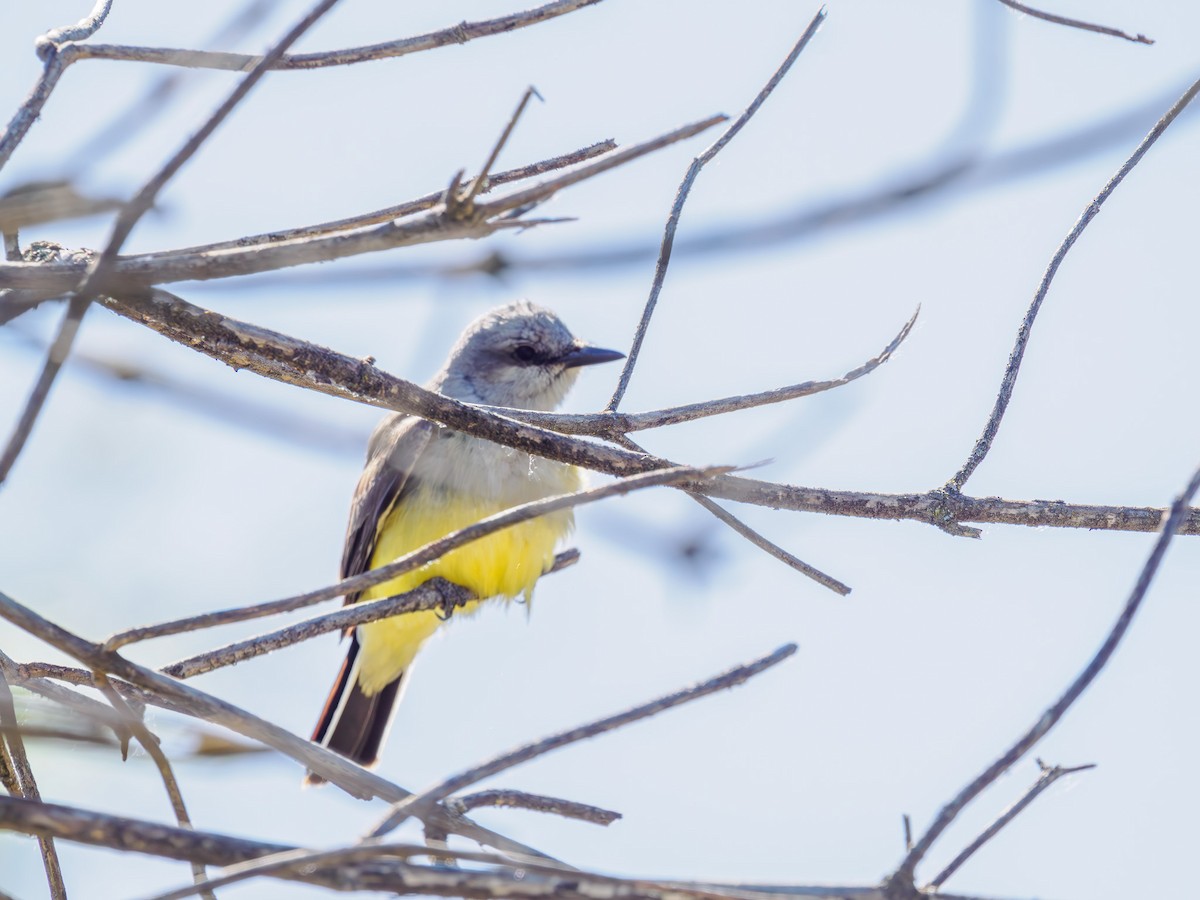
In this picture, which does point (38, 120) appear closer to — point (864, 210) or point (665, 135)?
point (665, 135)

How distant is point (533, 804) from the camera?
2117 millimetres

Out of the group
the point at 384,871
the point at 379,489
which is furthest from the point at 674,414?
the point at 379,489

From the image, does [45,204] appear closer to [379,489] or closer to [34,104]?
[34,104]

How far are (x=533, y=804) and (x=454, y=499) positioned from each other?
3495 mm

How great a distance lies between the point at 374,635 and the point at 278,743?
4674 millimetres

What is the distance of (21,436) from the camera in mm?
1521

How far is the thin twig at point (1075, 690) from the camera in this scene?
5.01 ft

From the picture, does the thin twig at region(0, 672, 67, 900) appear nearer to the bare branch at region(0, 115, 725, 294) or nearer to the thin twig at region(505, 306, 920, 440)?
the bare branch at region(0, 115, 725, 294)

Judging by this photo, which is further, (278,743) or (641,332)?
(641,332)

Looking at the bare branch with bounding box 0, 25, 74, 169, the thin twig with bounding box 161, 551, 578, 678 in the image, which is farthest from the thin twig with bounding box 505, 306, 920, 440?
the bare branch with bounding box 0, 25, 74, 169

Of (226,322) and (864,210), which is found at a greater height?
(226,322)

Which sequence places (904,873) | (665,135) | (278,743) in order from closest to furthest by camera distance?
(665,135) < (904,873) < (278,743)

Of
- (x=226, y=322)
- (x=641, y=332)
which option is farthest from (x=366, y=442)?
(x=641, y=332)

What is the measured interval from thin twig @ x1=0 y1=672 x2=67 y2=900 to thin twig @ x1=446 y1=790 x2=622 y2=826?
59cm
